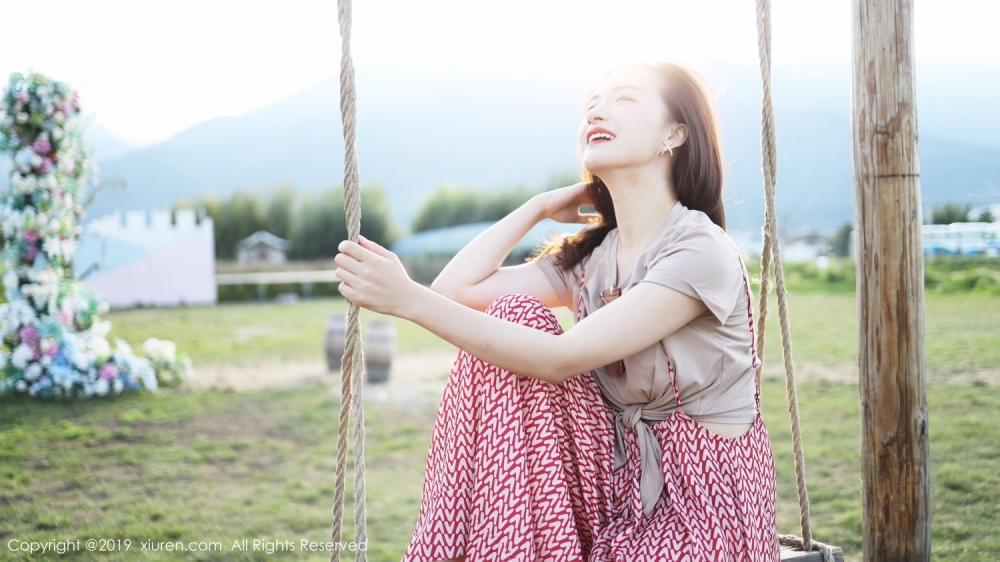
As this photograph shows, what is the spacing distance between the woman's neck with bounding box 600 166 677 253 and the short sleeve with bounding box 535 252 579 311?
0.70 feet

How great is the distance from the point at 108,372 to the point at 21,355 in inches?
23.3

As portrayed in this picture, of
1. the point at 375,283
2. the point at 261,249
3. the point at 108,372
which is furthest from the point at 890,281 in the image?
the point at 261,249

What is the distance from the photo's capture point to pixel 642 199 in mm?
1575

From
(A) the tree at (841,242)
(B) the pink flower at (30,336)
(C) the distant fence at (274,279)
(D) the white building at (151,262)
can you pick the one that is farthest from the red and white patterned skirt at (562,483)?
(C) the distant fence at (274,279)

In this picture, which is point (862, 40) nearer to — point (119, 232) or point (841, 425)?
point (841, 425)

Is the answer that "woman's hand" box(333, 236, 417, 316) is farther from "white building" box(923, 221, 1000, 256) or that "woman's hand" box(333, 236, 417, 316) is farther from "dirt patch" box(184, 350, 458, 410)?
"dirt patch" box(184, 350, 458, 410)

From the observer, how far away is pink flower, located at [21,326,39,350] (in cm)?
566

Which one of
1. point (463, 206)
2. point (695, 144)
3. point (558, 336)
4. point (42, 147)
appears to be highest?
point (463, 206)

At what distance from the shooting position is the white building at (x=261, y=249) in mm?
23172

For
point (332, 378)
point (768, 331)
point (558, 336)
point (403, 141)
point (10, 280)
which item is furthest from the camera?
point (403, 141)

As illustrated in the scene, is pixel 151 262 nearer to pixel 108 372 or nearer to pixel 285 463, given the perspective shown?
pixel 108 372

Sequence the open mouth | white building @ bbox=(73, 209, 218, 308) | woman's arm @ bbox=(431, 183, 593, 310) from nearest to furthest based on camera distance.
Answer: the open mouth, woman's arm @ bbox=(431, 183, 593, 310), white building @ bbox=(73, 209, 218, 308)

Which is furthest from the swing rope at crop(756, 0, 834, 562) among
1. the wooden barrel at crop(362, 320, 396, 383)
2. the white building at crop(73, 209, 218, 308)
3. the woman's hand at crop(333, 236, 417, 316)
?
the white building at crop(73, 209, 218, 308)

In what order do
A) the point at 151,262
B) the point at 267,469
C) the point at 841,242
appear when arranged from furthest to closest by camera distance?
1. the point at 151,262
2. the point at 841,242
3. the point at 267,469
